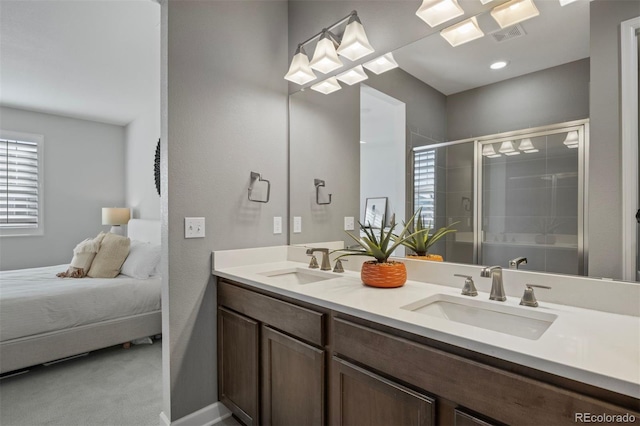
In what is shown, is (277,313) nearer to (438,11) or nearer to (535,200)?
(535,200)

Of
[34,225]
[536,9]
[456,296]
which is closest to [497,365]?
[456,296]

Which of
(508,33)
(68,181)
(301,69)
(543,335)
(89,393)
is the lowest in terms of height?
(89,393)

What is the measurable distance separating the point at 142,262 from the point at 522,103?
3.22m

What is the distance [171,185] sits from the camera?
1.68 meters

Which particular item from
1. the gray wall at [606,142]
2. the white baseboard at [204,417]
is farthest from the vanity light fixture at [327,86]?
the white baseboard at [204,417]

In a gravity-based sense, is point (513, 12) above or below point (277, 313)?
above

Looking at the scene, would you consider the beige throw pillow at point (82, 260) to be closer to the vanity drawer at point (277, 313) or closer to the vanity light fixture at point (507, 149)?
the vanity drawer at point (277, 313)

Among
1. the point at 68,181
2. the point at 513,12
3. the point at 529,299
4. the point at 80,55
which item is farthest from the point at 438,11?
the point at 68,181

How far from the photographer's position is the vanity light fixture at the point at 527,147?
1.24 meters

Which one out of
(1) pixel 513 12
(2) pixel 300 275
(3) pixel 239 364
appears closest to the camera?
(1) pixel 513 12

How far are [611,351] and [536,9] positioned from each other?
48.3 inches

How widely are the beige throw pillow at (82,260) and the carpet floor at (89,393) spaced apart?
32.2 inches

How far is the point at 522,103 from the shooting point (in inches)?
50.0

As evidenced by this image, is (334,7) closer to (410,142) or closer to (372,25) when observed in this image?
(372,25)
